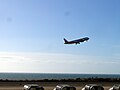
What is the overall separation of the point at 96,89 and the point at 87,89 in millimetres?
1744

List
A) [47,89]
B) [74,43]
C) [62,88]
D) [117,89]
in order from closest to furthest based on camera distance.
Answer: [62,88] < [117,89] < [47,89] < [74,43]

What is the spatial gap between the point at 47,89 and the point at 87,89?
→ 37.8ft

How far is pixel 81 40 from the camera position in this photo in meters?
90.2

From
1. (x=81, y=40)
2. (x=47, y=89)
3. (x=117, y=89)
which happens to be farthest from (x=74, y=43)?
(x=117, y=89)

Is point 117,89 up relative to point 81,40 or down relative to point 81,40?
down

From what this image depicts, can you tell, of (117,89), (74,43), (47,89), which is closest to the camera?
(117,89)

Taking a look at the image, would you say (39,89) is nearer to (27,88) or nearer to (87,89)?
(27,88)

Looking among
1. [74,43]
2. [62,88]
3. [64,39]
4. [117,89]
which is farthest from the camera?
[64,39]

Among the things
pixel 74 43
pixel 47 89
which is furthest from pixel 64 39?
pixel 47 89

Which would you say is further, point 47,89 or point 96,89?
point 47,89

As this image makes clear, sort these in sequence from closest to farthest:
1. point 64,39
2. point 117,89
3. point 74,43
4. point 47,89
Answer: point 117,89 < point 47,89 < point 74,43 < point 64,39

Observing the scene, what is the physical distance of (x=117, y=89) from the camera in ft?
178

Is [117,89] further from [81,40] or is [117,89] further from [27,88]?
[81,40]

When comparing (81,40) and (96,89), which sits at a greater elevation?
(81,40)
